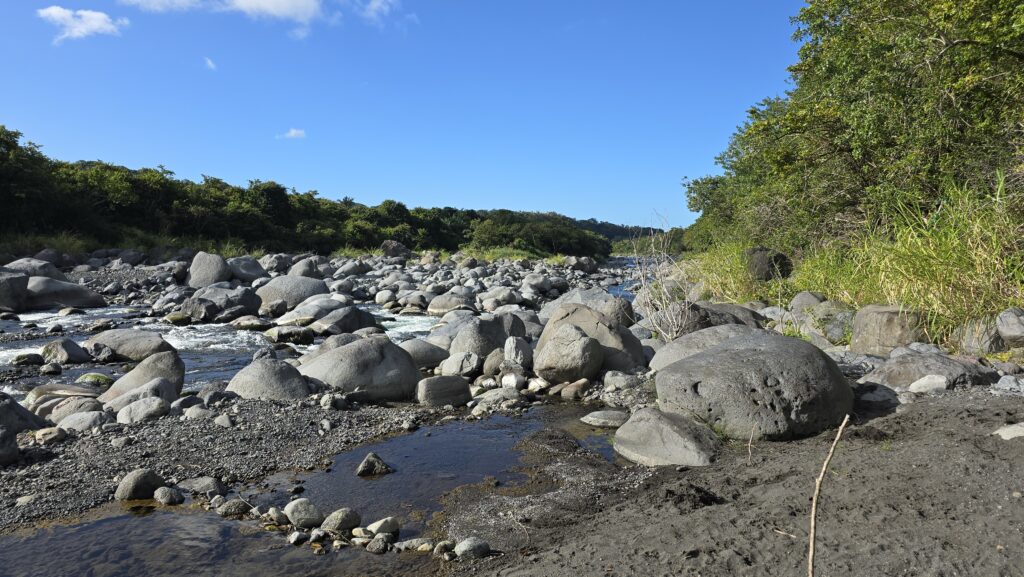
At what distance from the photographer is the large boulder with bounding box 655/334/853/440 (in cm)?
509

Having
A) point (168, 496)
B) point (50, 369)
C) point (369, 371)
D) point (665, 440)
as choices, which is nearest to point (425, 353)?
point (369, 371)

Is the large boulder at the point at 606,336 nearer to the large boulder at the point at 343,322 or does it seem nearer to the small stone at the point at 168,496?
the small stone at the point at 168,496

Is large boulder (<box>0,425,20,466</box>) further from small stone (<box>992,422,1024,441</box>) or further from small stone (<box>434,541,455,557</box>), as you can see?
small stone (<box>992,422,1024,441</box>)

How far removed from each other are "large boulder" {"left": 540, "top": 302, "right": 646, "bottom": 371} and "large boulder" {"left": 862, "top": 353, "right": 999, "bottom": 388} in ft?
9.12

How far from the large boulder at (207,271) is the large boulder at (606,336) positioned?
12.7 metres

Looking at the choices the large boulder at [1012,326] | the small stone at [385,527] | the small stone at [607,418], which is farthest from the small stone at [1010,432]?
the small stone at [385,527]

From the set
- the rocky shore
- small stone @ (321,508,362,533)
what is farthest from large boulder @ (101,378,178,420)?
small stone @ (321,508,362,533)

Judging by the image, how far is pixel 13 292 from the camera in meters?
14.0

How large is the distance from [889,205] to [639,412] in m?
8.51

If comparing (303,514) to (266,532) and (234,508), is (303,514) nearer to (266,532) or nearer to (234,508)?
(266,532)

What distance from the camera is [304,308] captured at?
42.8 ft


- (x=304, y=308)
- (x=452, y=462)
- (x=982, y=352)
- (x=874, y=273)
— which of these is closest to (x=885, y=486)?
(x=452, y=462)

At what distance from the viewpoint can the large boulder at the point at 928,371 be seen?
5.66 metres

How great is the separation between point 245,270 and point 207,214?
15.8 m
